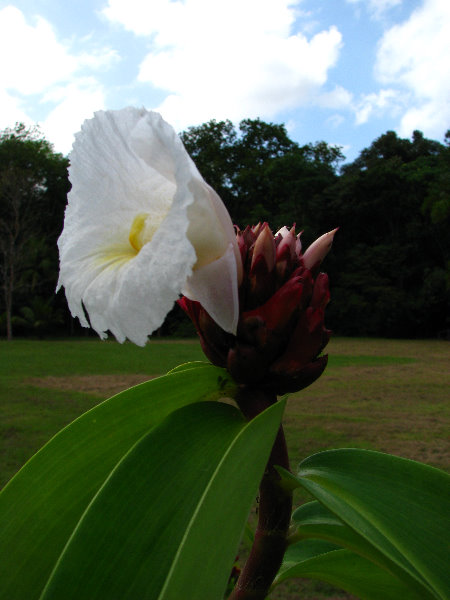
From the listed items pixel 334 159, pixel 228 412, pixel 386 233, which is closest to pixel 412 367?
pixel 228 412

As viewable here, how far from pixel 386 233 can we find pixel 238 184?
7.76 m

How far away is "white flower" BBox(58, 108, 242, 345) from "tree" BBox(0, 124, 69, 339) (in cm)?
2035

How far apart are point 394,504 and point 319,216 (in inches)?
1001

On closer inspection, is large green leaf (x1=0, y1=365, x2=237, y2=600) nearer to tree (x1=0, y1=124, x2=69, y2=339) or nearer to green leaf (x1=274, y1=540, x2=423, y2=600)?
green leaf (x1=274, y1=540, x2=423, y2=600)

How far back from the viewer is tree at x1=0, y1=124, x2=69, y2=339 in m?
20.5

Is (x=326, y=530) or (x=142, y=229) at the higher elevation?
(x=142, y=229)

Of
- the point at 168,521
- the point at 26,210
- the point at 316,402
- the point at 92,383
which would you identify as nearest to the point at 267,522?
the point at 168,521

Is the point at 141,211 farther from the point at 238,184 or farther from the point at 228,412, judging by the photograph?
the point at 238,184

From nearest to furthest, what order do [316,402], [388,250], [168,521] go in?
[168,521] → [316,402] → [388,250]

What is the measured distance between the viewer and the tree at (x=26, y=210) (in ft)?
67.4

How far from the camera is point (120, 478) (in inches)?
20.1

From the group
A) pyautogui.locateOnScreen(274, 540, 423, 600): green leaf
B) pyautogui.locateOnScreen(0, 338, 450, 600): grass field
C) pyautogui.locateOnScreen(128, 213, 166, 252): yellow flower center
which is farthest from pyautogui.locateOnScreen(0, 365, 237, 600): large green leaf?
pyautogui.locateOnScreen(0, 338, 450, 600): grass field

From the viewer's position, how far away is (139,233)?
61 cm

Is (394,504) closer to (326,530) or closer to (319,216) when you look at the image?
(326,530)
